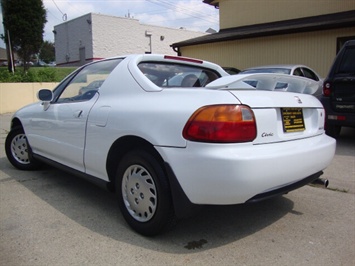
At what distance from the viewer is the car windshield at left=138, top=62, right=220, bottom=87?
3.40m

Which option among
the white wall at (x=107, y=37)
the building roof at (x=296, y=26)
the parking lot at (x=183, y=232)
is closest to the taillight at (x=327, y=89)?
the parking lot at (x=183, y=232)

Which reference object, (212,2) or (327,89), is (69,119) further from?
(212,2)

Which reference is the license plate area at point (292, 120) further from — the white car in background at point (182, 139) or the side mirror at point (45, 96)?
the side mirror at point (45, 96)

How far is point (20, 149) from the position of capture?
5090 mm

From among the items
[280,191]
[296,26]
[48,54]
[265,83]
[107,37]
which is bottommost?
[280,191]

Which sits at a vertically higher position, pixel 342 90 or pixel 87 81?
pixel 87 81

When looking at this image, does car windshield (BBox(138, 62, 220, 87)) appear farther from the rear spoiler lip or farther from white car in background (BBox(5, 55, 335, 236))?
the rear spoiler lip

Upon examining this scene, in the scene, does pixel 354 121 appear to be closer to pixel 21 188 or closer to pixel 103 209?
pixel 103 209

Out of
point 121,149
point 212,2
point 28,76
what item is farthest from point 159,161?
point 212,2

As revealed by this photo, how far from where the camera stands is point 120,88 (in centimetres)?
329

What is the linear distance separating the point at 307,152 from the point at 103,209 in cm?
209

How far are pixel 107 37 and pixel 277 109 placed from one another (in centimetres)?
3491

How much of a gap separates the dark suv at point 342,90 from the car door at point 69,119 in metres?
4.58

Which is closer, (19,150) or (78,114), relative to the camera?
(78,114)
